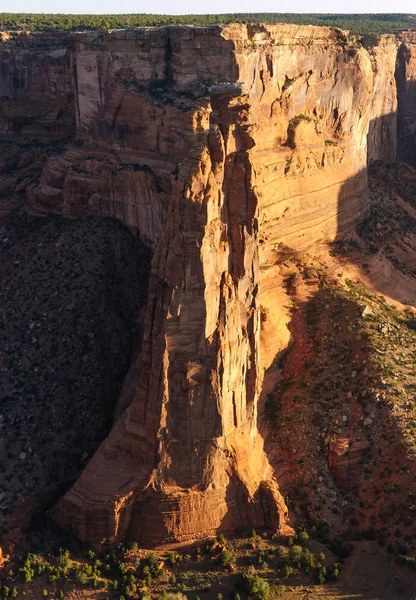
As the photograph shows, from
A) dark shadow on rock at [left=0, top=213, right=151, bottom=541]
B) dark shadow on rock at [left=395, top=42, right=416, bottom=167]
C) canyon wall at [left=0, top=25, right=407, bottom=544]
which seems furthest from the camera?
dark shadow on rock at [left=395, top=42, right=416, bottom=167]

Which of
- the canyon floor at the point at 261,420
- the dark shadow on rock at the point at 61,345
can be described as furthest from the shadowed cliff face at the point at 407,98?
the dark shadow on rock at the point at 61,345

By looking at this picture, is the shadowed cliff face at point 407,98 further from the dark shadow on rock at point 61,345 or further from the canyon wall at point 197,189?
the dark shadow on rock at point 61,345

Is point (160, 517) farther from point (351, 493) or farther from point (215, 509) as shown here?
point (351, 493)

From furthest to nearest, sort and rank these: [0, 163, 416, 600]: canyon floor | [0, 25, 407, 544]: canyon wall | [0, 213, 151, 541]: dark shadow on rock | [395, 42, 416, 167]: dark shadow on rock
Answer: [395, 42, 416, 167]: dark shadow on rock → [0, 213, 151, 541]: dark shadow on rock → [0, 163, 416, 600]: canyon floor → [0, 25, 407, 544]: canyon wall

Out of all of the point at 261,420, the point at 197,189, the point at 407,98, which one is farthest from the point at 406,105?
the point at 197,189

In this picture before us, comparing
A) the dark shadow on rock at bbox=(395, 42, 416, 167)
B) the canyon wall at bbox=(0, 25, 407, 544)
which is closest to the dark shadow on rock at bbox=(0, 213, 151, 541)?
the canyon wall at bbox=(0, 25, 407, 544)

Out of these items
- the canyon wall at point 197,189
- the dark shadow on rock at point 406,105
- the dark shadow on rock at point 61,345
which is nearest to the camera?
the canyon wall at point 197,189

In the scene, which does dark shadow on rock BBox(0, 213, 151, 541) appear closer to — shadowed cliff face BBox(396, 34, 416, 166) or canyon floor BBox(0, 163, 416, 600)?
canyon floor BBox(0, 163, 416, 600)

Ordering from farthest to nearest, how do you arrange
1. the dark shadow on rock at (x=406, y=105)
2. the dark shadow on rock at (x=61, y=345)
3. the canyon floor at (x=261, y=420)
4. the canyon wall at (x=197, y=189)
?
1. the dark shadow on rock at (x=406, y=105)
2. the dark shadow on rock at (x=61, y=345)
3. the canyon floor at (x=261, y=420)
4. the canyon wall at (x=197, y=189)
